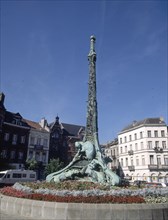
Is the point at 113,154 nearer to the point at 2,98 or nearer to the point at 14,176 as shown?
the point at 2,98

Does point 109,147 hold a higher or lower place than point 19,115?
lower

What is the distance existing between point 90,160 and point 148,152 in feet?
121

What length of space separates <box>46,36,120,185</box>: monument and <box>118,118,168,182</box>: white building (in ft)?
114

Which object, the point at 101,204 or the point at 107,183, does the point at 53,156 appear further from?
the point at 101,204

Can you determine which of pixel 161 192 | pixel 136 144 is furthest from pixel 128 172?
pixel 161 192

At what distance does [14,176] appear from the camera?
97.9 ft

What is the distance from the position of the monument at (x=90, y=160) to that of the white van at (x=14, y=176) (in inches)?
599

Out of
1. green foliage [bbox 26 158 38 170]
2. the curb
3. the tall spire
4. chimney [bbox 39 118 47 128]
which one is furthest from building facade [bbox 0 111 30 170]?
the curb

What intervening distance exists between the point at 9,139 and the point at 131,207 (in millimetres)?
39818

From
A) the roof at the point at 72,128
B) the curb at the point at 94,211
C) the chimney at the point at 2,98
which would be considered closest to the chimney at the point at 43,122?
the roof at the point at 72,128

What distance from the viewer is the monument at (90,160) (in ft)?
47.6

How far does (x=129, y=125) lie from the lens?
59.8 meters

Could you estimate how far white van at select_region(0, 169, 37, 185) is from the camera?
28681mm

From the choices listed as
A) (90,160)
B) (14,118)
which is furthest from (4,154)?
(90,160)
